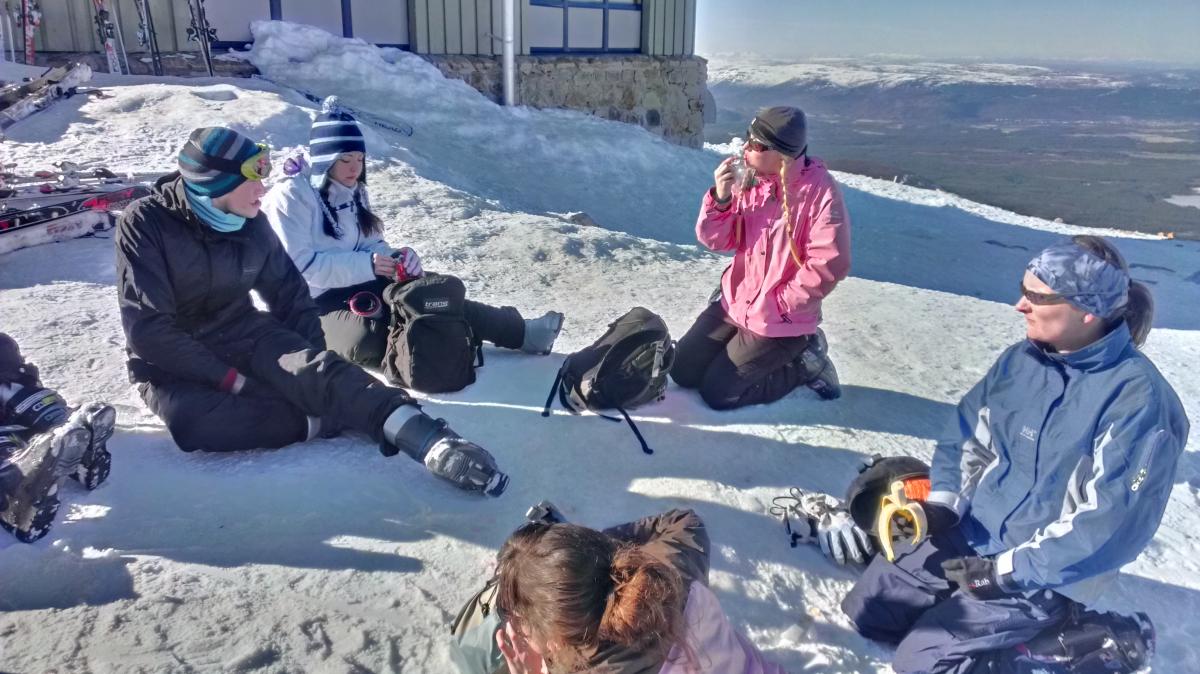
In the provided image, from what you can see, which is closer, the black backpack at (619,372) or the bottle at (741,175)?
the black backpack at (619,372)

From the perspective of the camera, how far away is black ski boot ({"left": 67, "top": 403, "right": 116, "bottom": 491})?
2.83m

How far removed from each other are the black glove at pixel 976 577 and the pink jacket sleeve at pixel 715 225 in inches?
85.4

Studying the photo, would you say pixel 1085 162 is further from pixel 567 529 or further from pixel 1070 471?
pixel 567 529

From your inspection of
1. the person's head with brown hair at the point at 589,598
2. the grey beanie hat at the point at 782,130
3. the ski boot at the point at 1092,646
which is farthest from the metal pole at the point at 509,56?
the person's head with brown hair at the point at 589,598

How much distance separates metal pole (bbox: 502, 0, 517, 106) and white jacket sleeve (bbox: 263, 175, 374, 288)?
26.4 feet

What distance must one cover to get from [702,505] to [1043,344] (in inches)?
50.7

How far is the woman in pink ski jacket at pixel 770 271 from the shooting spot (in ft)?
12.6

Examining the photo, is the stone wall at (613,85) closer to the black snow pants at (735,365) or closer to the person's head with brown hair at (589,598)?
the black snow pants at (735,365)

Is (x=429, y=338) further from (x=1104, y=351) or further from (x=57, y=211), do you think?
(x=57, y=211)

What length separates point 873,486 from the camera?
305cm

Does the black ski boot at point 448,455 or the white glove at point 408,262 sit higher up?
the white glove at point 408,262

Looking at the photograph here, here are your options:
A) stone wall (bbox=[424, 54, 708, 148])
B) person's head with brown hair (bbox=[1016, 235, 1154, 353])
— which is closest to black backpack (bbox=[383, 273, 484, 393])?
person's head with brown hair (bbox=[1016, 235, 1154, 353])

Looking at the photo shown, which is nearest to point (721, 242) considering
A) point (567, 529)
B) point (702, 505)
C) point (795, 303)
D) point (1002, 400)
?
point (795, 303)

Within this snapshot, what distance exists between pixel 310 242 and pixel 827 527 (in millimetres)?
2631
